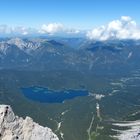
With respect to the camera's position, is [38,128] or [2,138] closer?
[2,138]

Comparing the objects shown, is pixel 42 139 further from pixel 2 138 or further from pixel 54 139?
pixel 2 138

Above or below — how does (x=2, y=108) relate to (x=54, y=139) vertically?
above

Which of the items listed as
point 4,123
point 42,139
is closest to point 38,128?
point 42,139

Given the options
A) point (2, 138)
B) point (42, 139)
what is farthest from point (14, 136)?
point (42, 139)

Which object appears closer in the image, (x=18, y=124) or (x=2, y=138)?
(x=2, y=138)

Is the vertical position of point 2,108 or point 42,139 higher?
point 2,108

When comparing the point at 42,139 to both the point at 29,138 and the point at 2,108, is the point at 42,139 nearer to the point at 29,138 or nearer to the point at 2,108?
the point at 29,138
